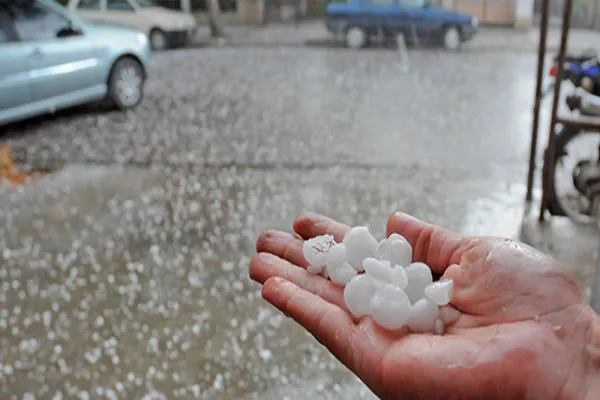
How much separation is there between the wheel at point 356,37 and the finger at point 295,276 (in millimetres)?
11671

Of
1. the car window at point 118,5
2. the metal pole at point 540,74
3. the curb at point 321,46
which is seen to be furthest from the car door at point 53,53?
the curb at point 321,46

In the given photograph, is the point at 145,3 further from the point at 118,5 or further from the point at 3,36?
the point at 3,36

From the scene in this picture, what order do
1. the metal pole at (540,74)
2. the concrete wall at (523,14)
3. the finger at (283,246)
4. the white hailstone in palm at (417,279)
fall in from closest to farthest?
the white hailstone in palm at (417,279) < the finger at (283,246) < the metal pole at (540,74) < the concrete wall at (523,14)

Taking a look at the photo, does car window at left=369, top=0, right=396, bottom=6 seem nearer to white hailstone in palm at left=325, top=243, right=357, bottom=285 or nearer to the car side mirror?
the car side mirror

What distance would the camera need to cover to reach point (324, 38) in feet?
49.0

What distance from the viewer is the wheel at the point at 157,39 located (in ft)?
44.4

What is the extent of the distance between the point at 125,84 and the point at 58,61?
108 cm

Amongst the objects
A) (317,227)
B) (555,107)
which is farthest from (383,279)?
(555,107)

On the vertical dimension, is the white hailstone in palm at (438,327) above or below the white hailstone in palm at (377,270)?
below

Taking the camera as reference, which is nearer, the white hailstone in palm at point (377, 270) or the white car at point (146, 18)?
the white hailstone in palm at point (377, 270)

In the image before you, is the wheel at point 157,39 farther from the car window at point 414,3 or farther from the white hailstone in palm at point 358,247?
the white hailstone in palm at point 358,247

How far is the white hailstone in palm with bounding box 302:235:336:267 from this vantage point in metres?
2.03

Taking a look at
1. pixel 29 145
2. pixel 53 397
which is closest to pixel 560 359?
pixel 53 397

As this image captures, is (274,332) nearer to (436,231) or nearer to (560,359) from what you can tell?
(436,231)
